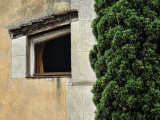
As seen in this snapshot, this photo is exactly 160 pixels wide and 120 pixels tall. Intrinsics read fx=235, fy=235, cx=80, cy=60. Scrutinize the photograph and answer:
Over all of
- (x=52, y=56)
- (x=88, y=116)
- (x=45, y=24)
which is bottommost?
(x=88, y=116)

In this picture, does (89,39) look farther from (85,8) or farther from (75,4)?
(75,4)

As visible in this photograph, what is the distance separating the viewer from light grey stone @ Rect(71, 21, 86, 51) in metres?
5.43

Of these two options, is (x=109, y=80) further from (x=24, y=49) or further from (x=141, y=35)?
(x=24, y=49)

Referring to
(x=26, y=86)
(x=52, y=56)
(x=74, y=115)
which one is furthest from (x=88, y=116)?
(x=52, y=56)

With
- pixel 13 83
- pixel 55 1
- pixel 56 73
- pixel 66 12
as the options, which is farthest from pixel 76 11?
pixel 13 83

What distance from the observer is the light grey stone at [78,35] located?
543 centimetres

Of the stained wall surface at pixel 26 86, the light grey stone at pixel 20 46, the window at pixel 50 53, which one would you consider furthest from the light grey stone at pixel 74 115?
the light grey stone at pixel 20 46

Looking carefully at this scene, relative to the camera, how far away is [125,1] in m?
3.76

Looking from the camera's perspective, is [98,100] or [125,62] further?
[98,100]

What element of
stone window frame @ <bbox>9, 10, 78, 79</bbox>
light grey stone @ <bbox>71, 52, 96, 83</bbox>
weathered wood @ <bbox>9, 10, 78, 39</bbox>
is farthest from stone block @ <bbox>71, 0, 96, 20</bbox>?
light grey stone @ <bbox>71, 52, 96, 83</bbox>

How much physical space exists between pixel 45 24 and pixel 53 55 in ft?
3.52

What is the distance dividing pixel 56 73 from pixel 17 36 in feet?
4.59

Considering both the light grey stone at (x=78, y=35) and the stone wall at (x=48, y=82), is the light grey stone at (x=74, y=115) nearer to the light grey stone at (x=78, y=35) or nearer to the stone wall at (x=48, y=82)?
the stone wall at (x=48, y=82)

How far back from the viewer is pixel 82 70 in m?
5.36
